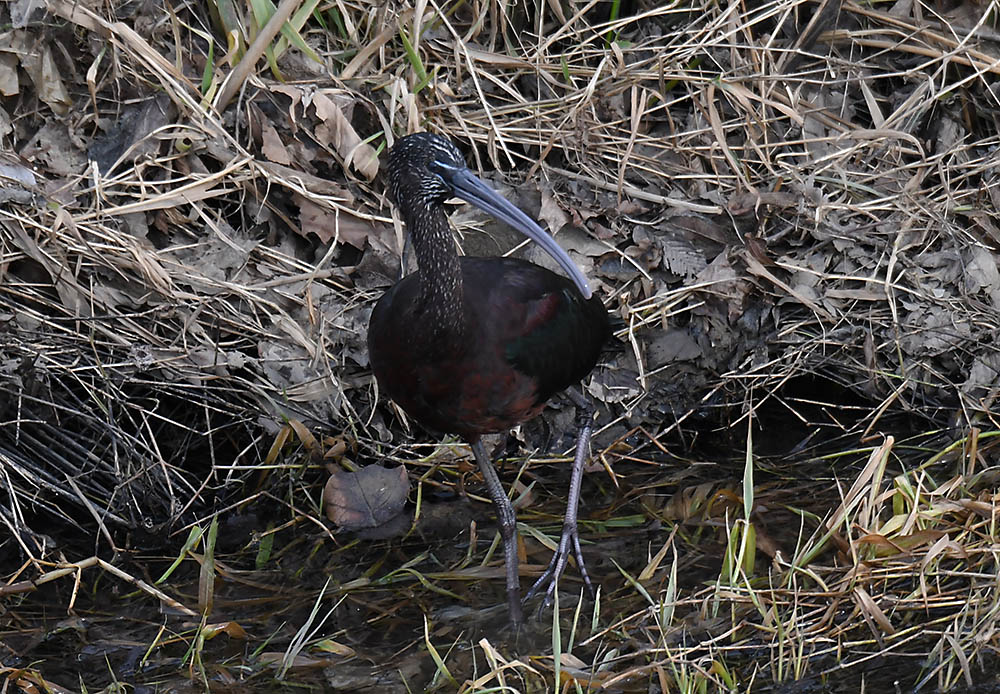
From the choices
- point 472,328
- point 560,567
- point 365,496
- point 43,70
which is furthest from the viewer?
point 43,70

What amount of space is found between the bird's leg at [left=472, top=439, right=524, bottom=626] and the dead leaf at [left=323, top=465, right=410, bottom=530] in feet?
1.61

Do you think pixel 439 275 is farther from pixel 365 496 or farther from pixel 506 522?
pixel 365 496

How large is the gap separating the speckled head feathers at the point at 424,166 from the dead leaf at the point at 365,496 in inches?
44.0

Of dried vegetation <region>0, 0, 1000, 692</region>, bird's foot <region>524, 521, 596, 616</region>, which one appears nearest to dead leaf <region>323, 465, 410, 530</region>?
dried vegetation <region>0, 0, 1000, 692</region>

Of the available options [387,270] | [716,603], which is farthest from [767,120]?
[716,603]

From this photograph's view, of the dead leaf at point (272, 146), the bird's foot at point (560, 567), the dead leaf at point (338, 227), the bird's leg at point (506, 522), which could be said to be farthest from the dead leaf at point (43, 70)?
the bird's foot at point (560, 567)

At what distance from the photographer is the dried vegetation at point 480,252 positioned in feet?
12.4

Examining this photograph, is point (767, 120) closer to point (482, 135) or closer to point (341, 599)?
point (482, 135)

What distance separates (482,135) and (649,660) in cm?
216

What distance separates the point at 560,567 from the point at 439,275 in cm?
98

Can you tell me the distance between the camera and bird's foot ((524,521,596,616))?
11.6 ft

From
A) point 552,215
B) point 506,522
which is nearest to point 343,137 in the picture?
point 552,215

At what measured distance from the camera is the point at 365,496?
3963 mm

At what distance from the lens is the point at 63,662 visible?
323cm
